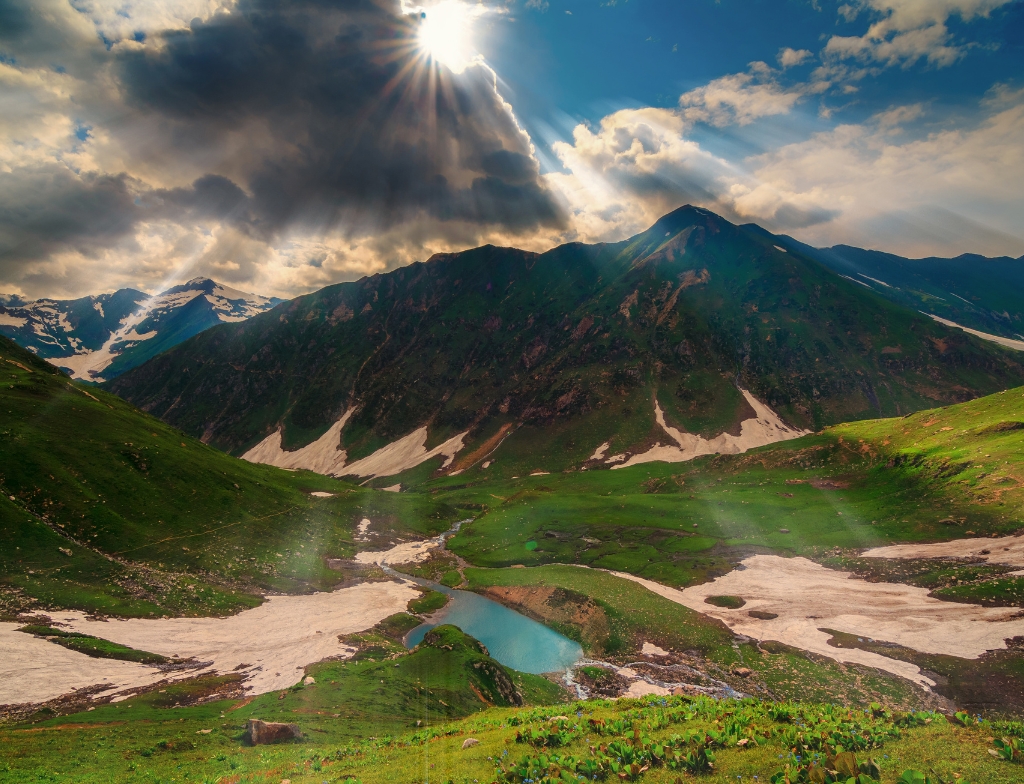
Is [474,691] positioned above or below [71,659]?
below

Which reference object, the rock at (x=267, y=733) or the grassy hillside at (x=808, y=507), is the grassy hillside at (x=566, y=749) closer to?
the rock at (x=267, y=733)

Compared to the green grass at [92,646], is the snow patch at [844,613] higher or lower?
lower

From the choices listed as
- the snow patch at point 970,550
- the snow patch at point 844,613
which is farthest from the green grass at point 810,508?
the snow patch at point 844,613

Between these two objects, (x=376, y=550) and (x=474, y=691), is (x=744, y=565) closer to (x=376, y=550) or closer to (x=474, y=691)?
(x=474, y=691)

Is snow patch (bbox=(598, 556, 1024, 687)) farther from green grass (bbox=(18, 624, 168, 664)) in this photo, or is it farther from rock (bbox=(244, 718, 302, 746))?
green grass (bbox=(18, 624, 168, 664))

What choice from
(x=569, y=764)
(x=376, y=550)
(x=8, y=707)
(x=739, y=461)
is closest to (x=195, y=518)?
(x=376, y=550)

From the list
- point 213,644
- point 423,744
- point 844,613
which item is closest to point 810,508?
point 844,613
